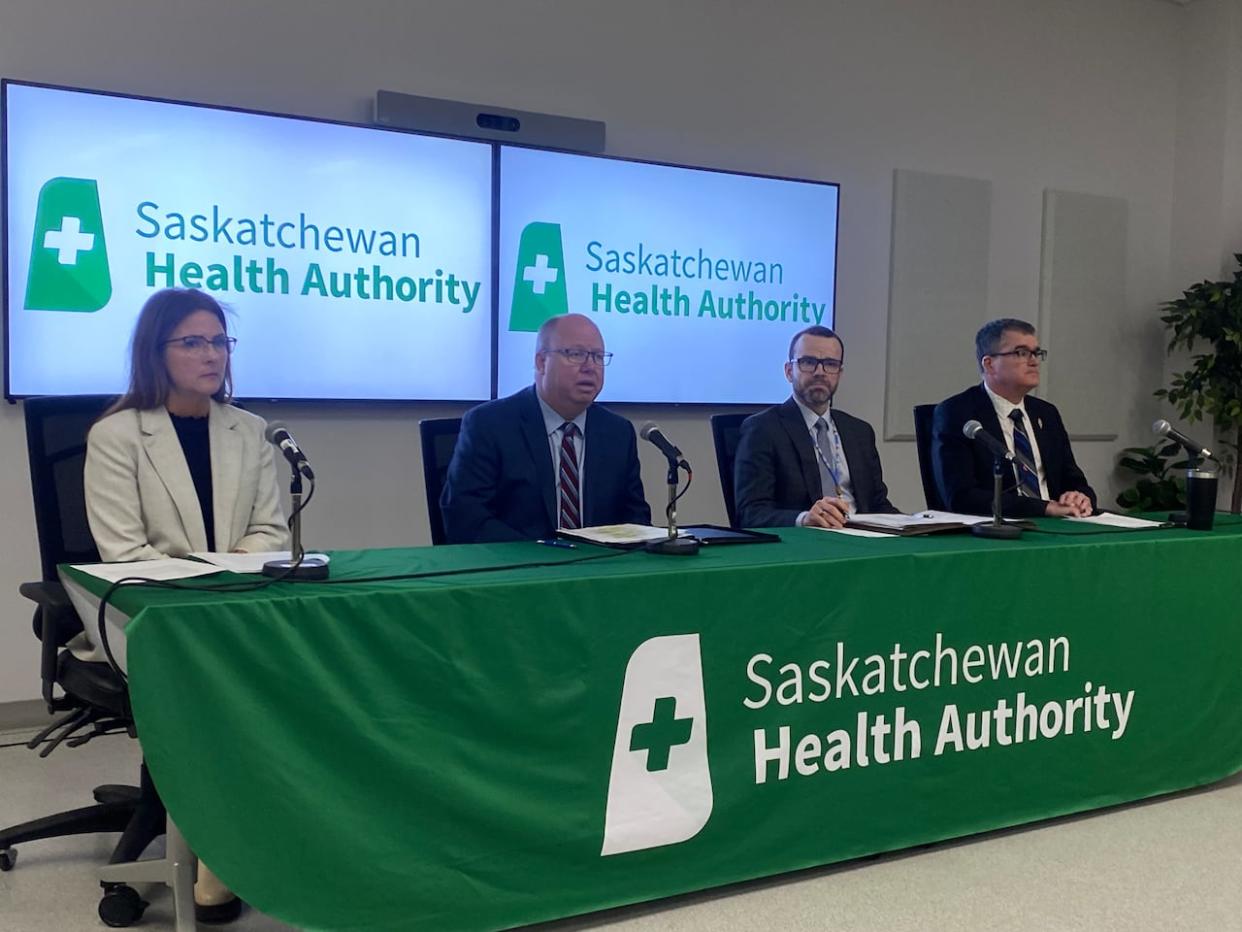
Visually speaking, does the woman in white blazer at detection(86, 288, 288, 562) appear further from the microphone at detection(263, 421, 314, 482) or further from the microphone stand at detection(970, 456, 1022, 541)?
the microphone stand at detection(970, 456, 1022, 541)

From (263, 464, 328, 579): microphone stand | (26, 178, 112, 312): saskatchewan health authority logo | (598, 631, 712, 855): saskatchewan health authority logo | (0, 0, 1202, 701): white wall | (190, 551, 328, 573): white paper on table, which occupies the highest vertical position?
(0, 0, 1202, 701): white wall

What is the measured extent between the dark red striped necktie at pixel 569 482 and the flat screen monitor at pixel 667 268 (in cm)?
112

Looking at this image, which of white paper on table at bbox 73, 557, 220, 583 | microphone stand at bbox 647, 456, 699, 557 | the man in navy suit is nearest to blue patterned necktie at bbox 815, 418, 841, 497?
the man in navy suit

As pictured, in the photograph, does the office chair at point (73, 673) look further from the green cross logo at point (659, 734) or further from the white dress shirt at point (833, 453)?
the white dress shirt at point (833, 453)

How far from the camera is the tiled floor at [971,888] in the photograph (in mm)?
2217

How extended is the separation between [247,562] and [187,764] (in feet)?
1.48

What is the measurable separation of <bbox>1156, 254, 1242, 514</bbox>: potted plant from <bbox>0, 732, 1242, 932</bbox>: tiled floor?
303cm

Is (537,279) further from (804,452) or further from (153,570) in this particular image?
(153,570)

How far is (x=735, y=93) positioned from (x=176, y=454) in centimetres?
292

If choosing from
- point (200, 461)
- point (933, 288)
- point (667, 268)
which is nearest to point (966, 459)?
point (667, 268)

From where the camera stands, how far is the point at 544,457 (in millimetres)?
3064

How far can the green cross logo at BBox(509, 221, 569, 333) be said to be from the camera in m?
4.20

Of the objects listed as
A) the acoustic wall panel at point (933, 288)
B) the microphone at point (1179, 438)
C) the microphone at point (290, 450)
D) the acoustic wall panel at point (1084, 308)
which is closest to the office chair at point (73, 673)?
the microphone at point (290, 450)

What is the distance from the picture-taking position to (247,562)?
214 centimetres
